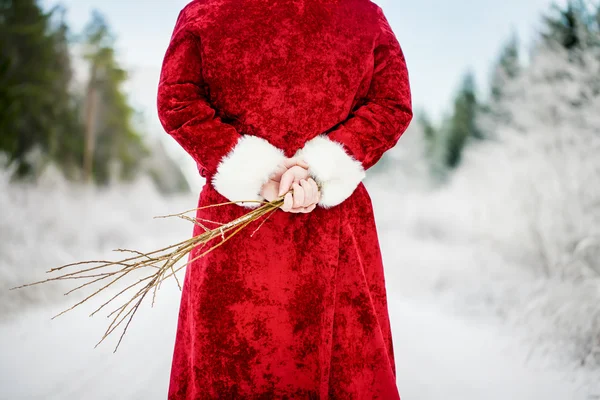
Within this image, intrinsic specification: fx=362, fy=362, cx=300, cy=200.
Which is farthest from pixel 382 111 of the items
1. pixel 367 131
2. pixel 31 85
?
pixel 31 85

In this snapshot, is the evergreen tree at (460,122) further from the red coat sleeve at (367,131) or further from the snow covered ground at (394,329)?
the red coat sleeve at (367,131)

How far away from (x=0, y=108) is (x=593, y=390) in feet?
22.6

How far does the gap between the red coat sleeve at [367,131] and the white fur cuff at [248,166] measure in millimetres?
102

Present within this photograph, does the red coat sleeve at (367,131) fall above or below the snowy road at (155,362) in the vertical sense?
above

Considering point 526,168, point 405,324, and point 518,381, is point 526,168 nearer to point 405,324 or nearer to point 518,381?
point 405,324

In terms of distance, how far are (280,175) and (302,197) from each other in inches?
5.7

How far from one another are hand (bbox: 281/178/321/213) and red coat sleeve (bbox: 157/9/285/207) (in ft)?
0.40

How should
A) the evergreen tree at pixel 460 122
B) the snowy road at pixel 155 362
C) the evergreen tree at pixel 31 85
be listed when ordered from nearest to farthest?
the snowy road at pixel 155 362 < the evergreen tree at pixel 31 85 < the evergreen tree at pixel 460 122

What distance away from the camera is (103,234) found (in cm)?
549

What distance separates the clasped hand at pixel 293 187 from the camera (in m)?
1.01

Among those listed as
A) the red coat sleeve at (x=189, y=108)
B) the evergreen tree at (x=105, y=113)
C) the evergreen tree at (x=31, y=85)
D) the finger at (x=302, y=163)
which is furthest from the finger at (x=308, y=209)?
the evergreen tree at (x=105, y=113)

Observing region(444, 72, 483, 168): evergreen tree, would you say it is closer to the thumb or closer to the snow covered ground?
the snow covered ground

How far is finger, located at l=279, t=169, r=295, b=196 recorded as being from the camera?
1050mm

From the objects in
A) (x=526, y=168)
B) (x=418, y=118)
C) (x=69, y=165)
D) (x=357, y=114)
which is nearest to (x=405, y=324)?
(x=357, y=114)
